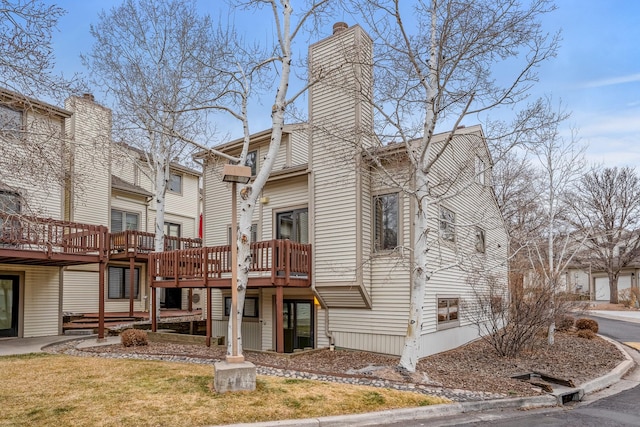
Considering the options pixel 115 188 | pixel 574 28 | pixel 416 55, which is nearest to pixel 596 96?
pixel 574 28

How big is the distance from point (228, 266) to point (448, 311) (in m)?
6.66

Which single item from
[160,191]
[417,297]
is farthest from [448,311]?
[160,191]

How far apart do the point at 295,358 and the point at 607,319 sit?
2239 centimetres

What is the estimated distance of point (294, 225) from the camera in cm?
1453

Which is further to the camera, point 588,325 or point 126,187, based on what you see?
point 126,187

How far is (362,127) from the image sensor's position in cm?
1170

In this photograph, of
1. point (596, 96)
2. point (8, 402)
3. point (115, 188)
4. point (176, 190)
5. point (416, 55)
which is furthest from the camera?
point (176, 190)

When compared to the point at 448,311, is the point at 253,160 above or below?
above

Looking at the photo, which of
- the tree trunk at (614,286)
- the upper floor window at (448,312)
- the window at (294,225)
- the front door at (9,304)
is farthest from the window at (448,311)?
the tree trunk at (614,286)

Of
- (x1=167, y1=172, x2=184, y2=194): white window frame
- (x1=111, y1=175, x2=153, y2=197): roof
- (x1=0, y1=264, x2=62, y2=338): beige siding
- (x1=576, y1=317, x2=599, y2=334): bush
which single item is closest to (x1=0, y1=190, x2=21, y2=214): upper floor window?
(x1=0, y1=264, x2=62, y2=338): beige siding

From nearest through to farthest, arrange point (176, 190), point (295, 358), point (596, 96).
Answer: point (295, 358) → point (596, 96) → point (176, 190)

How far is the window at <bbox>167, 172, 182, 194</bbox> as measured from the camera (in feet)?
82.3

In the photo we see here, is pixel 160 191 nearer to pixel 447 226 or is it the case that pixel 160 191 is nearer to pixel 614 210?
pixel 447 226

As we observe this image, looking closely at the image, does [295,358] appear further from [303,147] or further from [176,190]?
[176,190]
